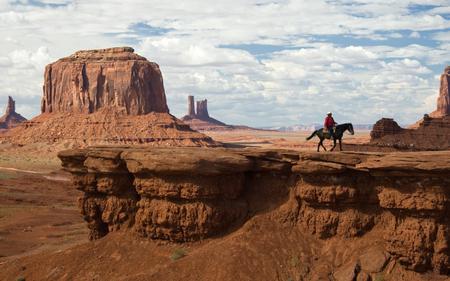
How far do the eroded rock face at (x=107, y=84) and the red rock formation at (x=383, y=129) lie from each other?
3373 inches

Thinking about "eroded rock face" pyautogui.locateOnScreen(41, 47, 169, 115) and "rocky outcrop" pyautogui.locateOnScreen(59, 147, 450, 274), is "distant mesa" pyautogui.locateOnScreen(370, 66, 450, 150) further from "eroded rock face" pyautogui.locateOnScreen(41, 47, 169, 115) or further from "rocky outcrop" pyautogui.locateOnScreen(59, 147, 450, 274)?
"eroded rock face" pyautogui.locateOnScreen(41, 47, 169, 115)

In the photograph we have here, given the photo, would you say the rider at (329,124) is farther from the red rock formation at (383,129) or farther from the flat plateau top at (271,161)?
the red rock formation at (383,129)

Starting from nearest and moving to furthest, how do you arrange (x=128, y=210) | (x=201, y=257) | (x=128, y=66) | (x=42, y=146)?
(x=201, y=257), (x=128, y=210), (x=42, y=146), (x=128, y=66)

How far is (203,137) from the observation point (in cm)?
12088

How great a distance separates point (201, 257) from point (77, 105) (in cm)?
11586

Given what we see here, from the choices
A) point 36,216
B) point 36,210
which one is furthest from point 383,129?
point 36,210

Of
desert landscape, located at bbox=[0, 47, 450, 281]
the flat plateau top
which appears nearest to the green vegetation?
desert landscape, located at bbox=[0, 47, 450, 281]

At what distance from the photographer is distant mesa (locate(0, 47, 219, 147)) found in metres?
117

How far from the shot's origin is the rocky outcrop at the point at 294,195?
16.8 meters

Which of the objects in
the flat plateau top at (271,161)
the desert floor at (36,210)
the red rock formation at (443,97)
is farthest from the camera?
the red rock formation at (443,97)

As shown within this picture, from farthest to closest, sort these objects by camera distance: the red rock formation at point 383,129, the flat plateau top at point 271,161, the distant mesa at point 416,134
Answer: the red rock formation at point 383,129, the distant mesa at point 416,134, the flat plateau top at point 271,161

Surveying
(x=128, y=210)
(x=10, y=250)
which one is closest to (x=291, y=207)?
(x=128, y=210)

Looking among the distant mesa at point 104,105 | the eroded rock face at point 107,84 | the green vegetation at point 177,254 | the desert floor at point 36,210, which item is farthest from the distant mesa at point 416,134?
the eroded rock face at point 107,84

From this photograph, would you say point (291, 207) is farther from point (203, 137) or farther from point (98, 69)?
point (98, 69)
